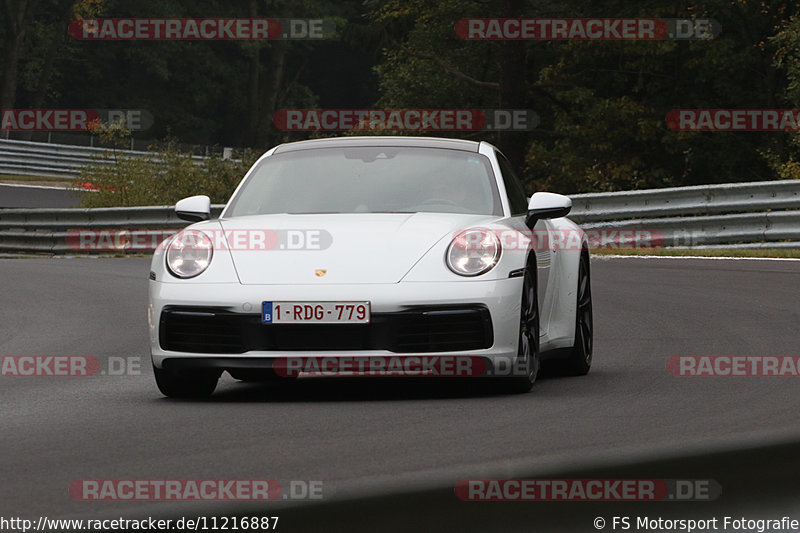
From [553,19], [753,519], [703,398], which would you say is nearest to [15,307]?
[703,398]

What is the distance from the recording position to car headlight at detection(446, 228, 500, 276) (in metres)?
7.28

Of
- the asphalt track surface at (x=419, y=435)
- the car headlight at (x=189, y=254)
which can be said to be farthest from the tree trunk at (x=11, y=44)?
the car headlight at (x=189, y=254)

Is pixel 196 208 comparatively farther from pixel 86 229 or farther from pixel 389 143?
pixel 86 229

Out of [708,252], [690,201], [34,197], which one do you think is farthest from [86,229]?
[34,197]

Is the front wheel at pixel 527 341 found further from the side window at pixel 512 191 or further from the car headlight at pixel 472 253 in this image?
the side window at pixel 512 191

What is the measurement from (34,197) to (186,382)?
109 ft

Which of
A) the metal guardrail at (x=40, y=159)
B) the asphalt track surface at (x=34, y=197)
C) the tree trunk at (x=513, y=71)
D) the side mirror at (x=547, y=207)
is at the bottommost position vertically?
the side mirror at (x=547, y=207)

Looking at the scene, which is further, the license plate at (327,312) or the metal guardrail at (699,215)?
the metal guardrail at (699,215)

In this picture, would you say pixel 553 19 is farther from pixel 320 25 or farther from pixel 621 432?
pixel 320 25

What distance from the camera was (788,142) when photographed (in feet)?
101

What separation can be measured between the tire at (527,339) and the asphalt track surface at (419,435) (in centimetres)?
13

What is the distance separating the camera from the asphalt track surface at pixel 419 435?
302cm

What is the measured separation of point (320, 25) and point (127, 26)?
9.57 metres

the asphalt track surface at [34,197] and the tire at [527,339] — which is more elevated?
the asphalt track surface at [34,197]
